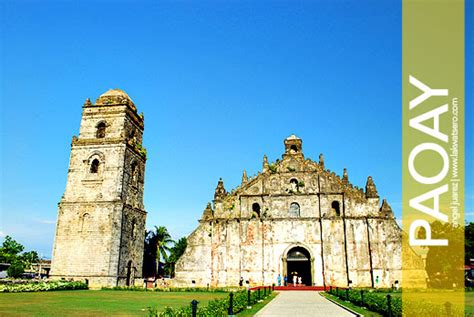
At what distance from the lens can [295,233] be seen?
33.0 metres

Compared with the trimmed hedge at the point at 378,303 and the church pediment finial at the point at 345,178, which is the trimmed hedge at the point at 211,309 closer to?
the trimmed hedge at the point at 378,303

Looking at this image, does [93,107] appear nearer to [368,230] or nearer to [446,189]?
[368,230]

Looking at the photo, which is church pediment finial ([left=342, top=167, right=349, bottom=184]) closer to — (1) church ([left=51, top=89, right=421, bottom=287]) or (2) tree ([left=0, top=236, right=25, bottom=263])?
(1) church ([left=51, top=89, right=421, bottom=287])

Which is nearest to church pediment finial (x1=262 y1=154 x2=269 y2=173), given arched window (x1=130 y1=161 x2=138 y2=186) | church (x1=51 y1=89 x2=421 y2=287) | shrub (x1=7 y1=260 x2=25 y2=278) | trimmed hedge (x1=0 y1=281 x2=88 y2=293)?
church (x1=51 y1=89 x2=421 y2=287)

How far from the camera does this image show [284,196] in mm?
34031

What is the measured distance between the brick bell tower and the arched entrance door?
14.1m

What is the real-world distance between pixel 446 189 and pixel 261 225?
82.5 feet

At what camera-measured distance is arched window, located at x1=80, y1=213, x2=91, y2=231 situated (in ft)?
106

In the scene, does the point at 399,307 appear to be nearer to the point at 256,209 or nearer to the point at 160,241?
the point at 256,209

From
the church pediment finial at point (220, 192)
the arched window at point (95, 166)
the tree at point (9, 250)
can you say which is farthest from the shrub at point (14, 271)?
the church pediment finial at point (220, 192)

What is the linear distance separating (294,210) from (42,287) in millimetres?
20757

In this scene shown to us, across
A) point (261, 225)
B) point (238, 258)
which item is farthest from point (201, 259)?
point (261, 225)

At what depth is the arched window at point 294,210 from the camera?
111 ft

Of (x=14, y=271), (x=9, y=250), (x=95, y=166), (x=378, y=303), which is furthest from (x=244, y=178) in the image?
(x=9, y=250)
